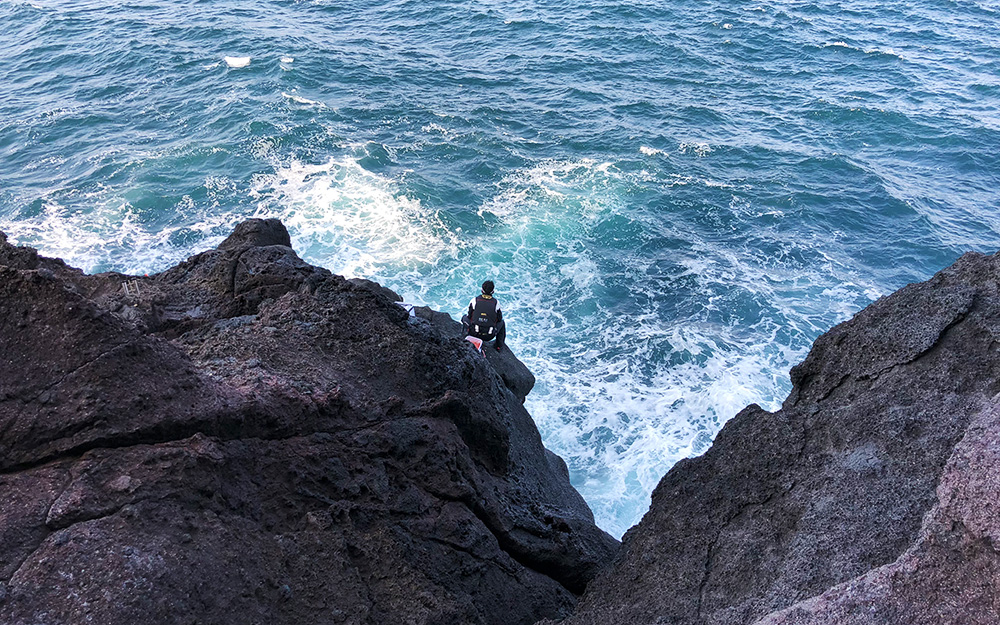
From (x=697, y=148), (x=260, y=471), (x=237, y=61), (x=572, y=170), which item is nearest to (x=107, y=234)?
(x=237, y=61)

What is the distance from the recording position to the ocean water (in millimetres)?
19812

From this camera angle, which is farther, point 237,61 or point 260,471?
point 237,61

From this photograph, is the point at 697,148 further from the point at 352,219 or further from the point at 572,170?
the point at 352,219

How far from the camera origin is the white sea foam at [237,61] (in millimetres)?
34344

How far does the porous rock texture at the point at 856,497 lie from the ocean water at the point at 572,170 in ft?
27.9

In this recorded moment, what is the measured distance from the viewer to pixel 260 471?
6734 millimetres

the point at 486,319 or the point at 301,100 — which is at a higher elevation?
the point at 486,319

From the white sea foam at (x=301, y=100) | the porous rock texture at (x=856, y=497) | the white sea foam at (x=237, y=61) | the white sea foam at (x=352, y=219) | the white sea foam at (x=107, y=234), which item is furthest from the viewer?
the white sea foam at (x=237, y=61)

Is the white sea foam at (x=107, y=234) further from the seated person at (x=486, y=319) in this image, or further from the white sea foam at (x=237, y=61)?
the white sea foam at (x=237, y=61)

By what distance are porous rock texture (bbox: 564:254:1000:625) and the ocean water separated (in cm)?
850

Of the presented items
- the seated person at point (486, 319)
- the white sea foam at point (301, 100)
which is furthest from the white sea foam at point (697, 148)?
the seated person at point (486, 319)

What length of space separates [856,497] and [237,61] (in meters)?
35.6

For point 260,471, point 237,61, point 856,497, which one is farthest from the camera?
point 237,61

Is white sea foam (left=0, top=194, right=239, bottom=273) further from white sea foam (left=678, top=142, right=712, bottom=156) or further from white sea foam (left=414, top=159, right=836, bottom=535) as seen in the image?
white sea foam (left=678, top=142, right=712, bottom=156)
